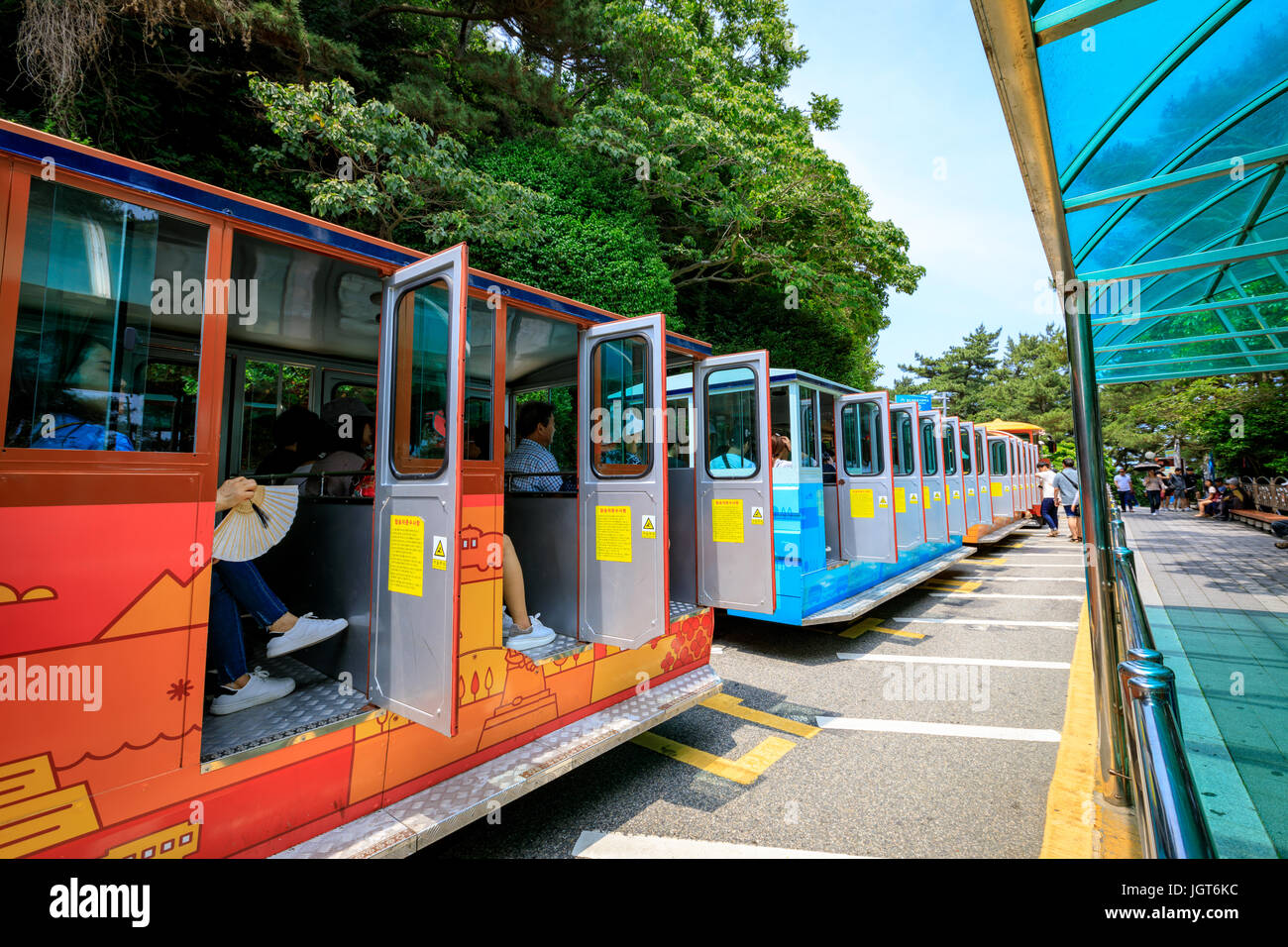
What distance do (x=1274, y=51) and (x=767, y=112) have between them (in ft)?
39.8

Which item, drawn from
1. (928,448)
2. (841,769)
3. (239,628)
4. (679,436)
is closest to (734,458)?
(679,436)

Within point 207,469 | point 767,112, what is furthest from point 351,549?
point 767,112

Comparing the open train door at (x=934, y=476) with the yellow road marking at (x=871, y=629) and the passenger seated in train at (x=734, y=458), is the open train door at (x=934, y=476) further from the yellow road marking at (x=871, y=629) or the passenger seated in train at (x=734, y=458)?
the passenger seated in train at (x=734, y=458)

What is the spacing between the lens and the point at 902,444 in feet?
26.0

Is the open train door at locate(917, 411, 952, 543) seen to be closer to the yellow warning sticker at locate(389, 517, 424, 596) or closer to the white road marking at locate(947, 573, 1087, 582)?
the white road marking at locate(947, 573, 1087, 582)

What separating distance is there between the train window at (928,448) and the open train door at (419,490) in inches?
293

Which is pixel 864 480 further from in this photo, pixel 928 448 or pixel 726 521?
pixel 726 521

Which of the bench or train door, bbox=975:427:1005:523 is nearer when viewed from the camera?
train door, bbox=975:427:1005:523

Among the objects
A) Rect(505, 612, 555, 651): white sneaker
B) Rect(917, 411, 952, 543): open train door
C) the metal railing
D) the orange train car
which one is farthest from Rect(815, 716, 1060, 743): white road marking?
Rect(917, 411, 952, 543): open train door

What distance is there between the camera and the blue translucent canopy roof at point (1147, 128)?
2.12 metres

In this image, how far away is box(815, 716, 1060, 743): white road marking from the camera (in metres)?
3.66

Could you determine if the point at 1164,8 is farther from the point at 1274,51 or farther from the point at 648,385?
the point at 648,385

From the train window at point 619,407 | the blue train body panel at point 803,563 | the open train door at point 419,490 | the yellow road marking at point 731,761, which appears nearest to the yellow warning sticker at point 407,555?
the open train door at point 419,490

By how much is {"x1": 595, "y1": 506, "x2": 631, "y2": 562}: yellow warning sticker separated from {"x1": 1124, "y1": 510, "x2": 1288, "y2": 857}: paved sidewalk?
298 cm
